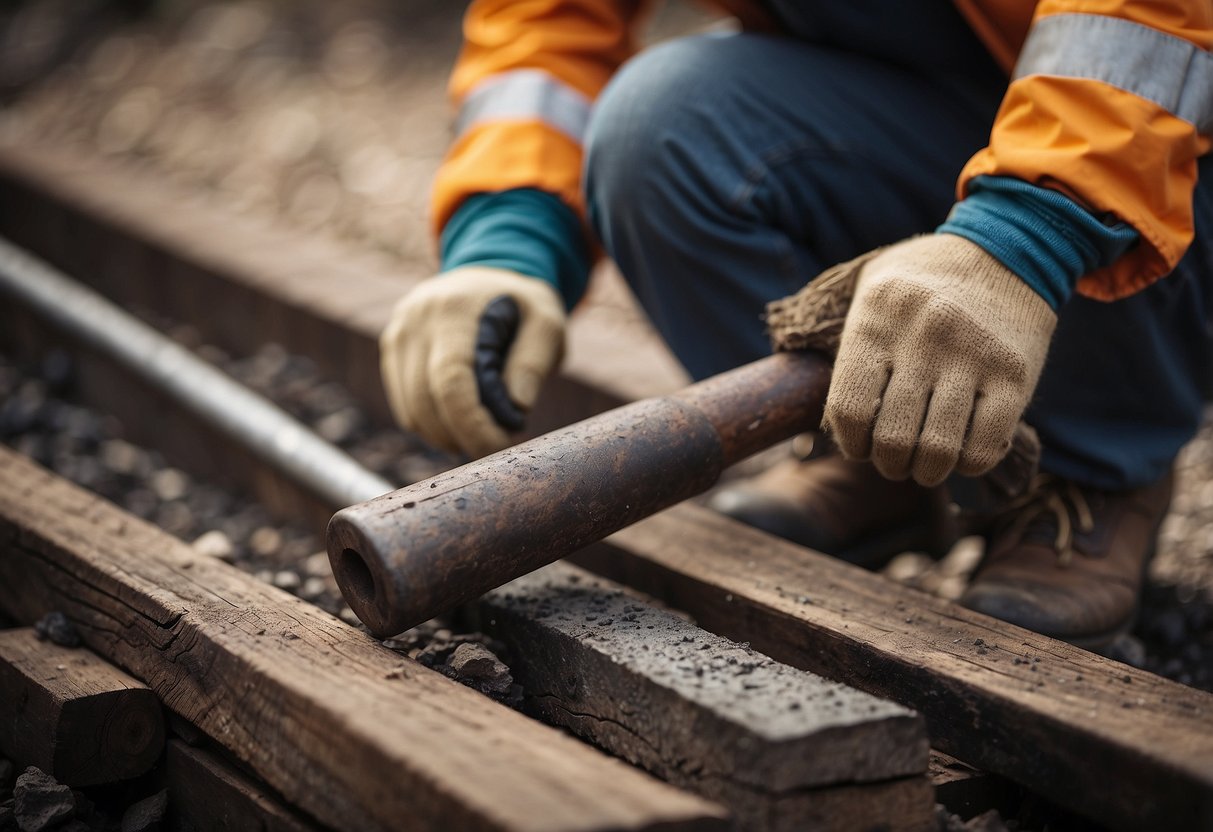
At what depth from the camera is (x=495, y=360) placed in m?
1.91

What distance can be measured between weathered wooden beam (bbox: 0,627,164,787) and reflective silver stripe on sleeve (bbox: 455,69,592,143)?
1153 millimetres

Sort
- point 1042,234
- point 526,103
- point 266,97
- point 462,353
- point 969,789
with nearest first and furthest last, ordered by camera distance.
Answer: point 969,789
point 1042,234
point 462,353
point 526,103
point 266,97

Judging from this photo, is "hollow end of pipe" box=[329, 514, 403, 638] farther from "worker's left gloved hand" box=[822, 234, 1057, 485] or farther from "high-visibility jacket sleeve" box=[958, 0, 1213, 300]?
"high-visibility jacket sleeve" box=[958, 0, 1213, 300]

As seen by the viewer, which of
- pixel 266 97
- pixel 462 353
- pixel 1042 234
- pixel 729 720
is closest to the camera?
pixel 729 720

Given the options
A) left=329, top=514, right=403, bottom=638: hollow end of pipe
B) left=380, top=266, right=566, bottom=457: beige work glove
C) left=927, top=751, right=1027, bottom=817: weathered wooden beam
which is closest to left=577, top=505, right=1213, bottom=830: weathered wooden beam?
left=927, top=751, right=1027, bottom=817: weathered wooden beam

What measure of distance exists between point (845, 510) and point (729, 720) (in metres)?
1.03

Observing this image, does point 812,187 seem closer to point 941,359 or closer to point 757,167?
point 757,167

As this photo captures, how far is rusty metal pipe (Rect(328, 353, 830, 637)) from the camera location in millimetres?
1317

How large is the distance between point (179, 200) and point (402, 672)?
2.73 m

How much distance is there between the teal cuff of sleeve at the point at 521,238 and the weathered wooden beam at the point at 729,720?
0.73m

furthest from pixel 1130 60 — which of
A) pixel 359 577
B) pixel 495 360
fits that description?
pixel 359 577

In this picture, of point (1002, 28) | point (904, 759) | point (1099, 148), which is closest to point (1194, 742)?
point (904, 759)

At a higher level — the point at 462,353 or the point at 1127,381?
the point at 462,353

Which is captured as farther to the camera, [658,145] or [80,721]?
[658,145]
